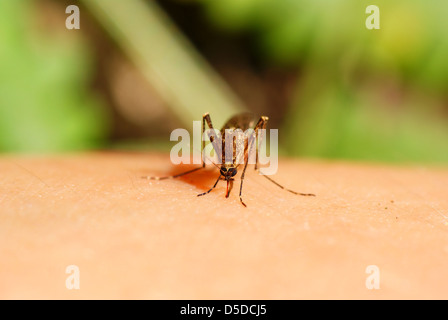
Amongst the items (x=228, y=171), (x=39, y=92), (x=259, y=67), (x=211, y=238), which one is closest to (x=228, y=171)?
(x=228, y=171)

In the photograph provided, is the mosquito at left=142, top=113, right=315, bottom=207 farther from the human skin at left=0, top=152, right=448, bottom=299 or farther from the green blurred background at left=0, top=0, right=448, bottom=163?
the green blurred background at left=0, top=0, right=448, bottom=163

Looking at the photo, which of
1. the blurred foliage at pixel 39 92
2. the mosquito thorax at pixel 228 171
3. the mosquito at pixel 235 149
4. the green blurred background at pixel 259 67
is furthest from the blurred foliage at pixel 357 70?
the mosquito thorax at pixel 228 171

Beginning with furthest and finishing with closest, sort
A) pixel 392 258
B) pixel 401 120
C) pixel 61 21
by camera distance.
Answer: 1. pixel 61 21
2. pixel 401 120
3. pixel 392 258

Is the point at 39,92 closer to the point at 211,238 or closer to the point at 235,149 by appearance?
the point at 235,149

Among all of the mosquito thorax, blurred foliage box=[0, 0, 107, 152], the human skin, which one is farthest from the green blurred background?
the mosquito thorax

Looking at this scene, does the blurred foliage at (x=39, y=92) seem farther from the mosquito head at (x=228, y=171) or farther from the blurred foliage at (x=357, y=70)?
the mosquito head at (x=228, y=171)
